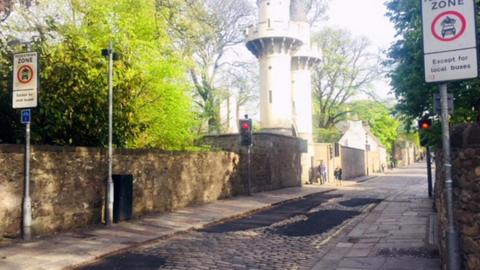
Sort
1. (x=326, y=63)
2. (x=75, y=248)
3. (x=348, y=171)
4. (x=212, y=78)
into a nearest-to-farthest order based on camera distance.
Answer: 1. (x=75, y=248)
2. (x=212, y=78)
3. (x=348, y=171)
4. (x=326, y=63)

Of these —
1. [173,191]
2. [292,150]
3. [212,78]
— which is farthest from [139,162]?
[212,78]

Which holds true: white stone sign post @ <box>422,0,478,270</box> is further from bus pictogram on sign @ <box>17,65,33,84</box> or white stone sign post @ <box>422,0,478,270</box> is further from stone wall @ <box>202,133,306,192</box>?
stone wall @ <box>202,133,306,192</box>

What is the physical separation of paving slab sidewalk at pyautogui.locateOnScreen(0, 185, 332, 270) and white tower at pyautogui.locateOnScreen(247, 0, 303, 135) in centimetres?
2298

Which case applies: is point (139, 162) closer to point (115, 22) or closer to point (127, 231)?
point (127, 231)

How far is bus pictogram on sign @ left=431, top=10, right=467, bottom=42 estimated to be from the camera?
492 centimetres

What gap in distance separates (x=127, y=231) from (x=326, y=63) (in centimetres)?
4364

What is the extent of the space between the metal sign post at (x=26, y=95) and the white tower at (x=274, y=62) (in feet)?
95.7

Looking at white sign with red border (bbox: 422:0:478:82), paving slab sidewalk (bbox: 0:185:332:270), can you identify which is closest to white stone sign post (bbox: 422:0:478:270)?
white sign with red border (bbox: 422:0:478:82)

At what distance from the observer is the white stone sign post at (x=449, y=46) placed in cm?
485

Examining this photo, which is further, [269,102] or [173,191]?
[269,102]

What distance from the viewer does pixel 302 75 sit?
147 ft

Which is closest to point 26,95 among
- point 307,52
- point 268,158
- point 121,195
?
point 121,195

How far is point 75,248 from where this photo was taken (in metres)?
9.50

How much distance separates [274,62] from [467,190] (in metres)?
34.1
